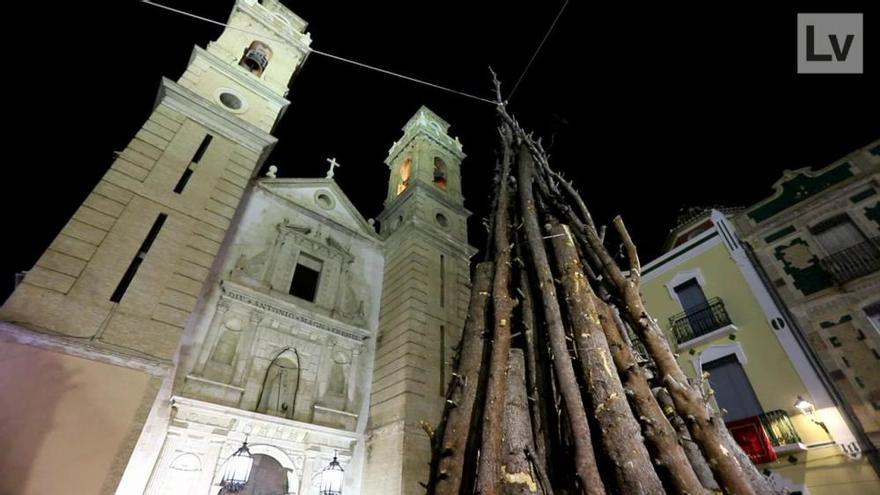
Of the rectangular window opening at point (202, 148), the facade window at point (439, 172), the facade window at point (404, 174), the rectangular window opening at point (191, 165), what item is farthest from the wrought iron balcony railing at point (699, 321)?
the rectangular window opening at point (202, 148)

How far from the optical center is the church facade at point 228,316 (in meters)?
6.70

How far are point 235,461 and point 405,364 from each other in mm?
5002

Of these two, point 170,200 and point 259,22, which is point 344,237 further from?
point 259,22

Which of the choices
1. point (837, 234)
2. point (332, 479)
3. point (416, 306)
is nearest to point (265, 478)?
point (332, 479)

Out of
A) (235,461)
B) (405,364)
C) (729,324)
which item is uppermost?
(729,324)

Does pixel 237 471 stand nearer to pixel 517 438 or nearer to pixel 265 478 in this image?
pixel 265 478

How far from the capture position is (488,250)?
421 centimetres

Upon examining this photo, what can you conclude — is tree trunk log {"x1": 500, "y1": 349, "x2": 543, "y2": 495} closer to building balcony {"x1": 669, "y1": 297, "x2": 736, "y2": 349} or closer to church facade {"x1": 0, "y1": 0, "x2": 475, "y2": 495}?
church facade {"x1": 0, "y1": 0, "x2": 475, "y2": 495}

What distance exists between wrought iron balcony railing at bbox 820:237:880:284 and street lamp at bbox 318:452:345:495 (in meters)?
14.4

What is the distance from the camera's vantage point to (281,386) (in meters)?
11.2

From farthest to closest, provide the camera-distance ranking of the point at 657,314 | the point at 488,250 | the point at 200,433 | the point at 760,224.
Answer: the point at 657,314, the point at 760,224, the point at 200,433, the point at 488,250

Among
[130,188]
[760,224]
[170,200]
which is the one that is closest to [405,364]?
[170,200]

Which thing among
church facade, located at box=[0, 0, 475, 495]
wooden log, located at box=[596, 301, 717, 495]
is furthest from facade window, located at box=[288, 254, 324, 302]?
wooden log, located at box=[596, 301, 717, 495]

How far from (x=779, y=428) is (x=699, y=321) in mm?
3681
